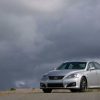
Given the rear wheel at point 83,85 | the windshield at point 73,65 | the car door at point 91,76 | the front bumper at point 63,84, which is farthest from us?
the windshield at point 73,65

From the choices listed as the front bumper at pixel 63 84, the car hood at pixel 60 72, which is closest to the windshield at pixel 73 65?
the car hood at pixel 60 72

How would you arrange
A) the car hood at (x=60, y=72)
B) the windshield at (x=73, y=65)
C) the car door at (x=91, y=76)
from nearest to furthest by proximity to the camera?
the car hood at (x=60, y=72) < the car door at (x=91, y=76) < the windshield at (x=73, y=65)

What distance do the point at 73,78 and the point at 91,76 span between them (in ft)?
5.04

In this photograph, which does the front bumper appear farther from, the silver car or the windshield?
the windshield

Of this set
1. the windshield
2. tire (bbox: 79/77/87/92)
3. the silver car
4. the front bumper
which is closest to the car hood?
the silver car

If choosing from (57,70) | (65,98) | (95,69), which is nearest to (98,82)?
(95,69)

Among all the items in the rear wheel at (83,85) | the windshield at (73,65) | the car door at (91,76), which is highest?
the windshield at (73,65)

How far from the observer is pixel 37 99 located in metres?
14.1

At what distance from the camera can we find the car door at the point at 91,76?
1985 cm

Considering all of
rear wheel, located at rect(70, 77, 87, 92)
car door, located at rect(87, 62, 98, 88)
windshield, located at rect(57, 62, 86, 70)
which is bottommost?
rear wheel, located at rect(70, 77, 87, 92)

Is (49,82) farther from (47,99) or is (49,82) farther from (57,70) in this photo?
(47,99)

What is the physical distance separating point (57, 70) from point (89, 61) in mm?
1969

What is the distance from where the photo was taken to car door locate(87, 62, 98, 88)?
19848 mm

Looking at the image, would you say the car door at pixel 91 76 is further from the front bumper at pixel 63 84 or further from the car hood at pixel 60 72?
the front bumper at pixel 63 84
